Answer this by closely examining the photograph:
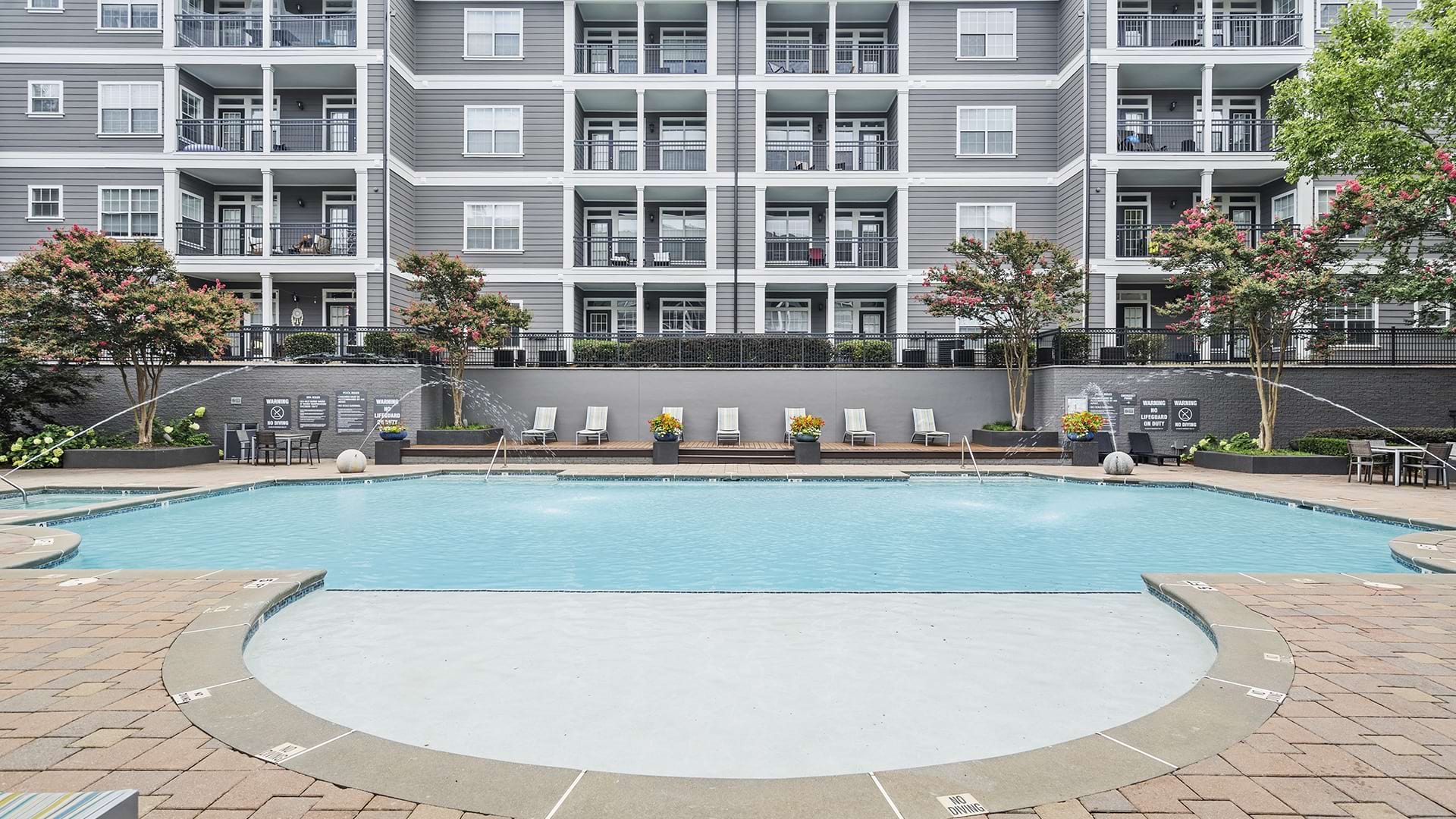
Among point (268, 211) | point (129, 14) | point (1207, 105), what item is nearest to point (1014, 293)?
point (1207, 105)

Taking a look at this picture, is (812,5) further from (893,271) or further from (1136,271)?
(1136,271)

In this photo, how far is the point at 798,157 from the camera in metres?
25.9

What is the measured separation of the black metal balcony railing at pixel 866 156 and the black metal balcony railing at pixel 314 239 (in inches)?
623

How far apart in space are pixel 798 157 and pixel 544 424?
1322 cm

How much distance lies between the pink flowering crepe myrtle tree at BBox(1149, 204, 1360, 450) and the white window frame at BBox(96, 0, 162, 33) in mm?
29064

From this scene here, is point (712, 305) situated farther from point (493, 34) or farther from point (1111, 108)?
point (1111, 108)

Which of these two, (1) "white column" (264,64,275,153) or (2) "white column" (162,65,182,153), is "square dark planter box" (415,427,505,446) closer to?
(1) "white column" (264,64,275,153)

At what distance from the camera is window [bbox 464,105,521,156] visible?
2466 cm

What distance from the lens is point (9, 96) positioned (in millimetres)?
22672

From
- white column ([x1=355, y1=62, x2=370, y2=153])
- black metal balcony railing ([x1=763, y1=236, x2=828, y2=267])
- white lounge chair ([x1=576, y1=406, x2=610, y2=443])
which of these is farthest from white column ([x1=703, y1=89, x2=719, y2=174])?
white column ([x1=355, y1=62, x2=370, y2=153])

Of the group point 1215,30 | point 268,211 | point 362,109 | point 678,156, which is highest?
point 1215,30

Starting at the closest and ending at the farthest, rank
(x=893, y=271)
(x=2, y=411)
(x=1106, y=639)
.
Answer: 1. (x=1106, y=639)
2. (x=2, y=411)
3. (x=893, y=271)

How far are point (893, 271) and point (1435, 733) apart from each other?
21822 millimetres

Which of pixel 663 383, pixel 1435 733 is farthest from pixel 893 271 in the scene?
pixel 1435 733
